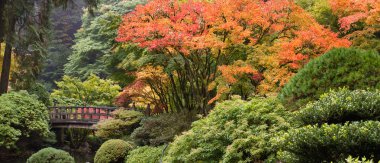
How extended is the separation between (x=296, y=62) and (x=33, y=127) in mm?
11655

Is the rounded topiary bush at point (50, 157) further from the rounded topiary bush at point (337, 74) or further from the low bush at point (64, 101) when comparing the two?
the low bush at point (64, 101)

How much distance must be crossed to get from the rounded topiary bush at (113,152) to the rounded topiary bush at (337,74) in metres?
7.49

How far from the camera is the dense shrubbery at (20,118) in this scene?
15.6 m

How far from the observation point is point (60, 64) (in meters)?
34.5

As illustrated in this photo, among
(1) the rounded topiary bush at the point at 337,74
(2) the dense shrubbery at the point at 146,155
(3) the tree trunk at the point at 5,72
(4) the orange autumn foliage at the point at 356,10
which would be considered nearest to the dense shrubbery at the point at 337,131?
(1) the rounded topiary bush at the point at 337,74

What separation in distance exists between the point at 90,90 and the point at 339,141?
68.2ft

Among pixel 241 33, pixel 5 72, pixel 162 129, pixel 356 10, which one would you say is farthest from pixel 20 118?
pixel 356 10

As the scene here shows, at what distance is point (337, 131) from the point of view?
3939mm

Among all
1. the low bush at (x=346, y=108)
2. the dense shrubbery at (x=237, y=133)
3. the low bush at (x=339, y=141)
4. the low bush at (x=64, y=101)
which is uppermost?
the low bush at (x=346, y=108)

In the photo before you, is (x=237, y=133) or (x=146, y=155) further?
(x=146, y=155)

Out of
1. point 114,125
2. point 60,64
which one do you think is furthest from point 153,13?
point 60,64

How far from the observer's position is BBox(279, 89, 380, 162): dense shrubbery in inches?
153

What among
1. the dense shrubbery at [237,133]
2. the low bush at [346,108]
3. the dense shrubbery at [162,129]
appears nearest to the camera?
the low bush at [346,108]

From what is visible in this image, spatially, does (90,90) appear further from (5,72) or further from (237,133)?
(237,133)
